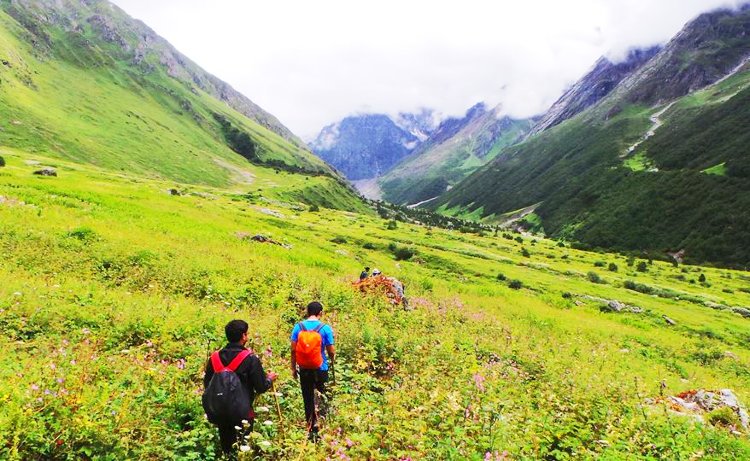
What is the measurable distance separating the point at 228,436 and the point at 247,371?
1213 millimetres

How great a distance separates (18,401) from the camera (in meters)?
7.00

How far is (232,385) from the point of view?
7.62m

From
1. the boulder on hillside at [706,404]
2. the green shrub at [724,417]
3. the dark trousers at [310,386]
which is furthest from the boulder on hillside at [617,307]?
the dark trousers at [310,386]

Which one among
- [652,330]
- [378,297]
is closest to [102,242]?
[378,297]

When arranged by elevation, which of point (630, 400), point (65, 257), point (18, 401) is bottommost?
point (65, 257)

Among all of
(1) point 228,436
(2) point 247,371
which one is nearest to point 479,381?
(2) point 247,371

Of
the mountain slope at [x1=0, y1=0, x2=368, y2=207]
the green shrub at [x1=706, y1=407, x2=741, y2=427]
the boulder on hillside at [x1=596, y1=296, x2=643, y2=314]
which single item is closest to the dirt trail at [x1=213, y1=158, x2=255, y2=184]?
the mountain slope at [x1=0, y1=0, x2=368, y2=207]

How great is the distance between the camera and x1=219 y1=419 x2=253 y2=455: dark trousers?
7820 millimetres

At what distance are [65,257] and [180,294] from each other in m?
6.30

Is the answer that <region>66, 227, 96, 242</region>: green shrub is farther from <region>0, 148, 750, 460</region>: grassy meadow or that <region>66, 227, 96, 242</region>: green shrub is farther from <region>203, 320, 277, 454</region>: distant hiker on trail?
<region>203, 320, 277, 454</region>: distant hiker on trail

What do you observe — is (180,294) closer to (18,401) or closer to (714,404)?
(18,401)

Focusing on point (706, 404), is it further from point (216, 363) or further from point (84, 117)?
point (84, 117)

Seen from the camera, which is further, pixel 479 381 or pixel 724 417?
pixel 724 417

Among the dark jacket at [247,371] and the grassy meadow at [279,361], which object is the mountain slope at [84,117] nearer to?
the grassy meadow at [279,361]
